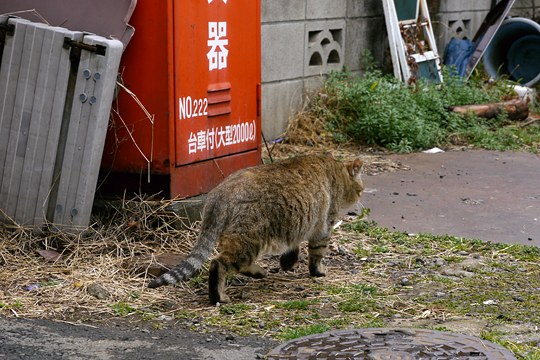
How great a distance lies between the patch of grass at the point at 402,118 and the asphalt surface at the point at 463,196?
32 cm

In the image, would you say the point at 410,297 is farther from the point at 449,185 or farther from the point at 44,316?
the point at 449,185

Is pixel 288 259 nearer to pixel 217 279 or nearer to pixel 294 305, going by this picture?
pixel 294 305

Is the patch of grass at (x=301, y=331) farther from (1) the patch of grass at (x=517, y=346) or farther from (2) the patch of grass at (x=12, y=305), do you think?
(2) the patch of grass at (x=12, y=305)

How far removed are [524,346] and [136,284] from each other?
233 cm

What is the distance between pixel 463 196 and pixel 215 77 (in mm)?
2678

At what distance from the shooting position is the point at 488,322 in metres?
5.30

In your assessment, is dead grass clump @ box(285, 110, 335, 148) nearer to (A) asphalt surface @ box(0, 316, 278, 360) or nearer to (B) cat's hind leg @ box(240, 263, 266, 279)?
(B) cat's hind leg @ box(240, 263, 266, 279)

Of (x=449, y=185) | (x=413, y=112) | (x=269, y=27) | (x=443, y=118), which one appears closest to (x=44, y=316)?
(x=449, y=185)

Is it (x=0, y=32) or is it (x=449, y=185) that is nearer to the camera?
(x=0, y=32)

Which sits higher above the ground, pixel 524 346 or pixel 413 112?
pixel 413 112

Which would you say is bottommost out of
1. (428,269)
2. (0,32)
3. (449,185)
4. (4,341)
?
(4,341)

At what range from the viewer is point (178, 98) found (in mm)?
6641

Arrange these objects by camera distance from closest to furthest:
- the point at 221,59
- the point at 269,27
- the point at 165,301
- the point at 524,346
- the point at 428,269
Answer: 1. the point at 524,346
2. the point at 165,301
3. the point at 428,269
4. the point at 221,59
5. the point at 269,27

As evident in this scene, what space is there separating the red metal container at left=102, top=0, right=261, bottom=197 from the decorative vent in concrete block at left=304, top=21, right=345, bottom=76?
360 cm
